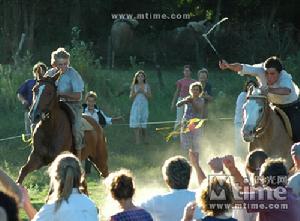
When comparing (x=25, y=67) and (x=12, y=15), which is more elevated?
(x=12, y=15)

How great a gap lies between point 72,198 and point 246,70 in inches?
216

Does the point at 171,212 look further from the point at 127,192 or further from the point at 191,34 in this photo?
the point at 191,34

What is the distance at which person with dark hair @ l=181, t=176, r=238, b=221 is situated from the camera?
→ 720cm

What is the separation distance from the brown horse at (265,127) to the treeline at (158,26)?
22423 millimetres

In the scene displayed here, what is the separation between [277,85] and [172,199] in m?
4.88

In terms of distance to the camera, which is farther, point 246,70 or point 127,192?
point 246,70

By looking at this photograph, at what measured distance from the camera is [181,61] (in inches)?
1487

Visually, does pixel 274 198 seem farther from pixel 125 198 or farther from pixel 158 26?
pixel 158 26

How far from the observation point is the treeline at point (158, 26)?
3616 cm

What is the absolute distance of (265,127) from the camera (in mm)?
12375

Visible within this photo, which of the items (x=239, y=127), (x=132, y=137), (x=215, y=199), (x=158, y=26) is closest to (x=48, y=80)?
(x=239, y=127)

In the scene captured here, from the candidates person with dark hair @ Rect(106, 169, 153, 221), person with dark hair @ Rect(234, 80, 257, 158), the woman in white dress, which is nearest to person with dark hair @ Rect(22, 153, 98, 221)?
person with dark hair @ Rect(106, 169, 153, 221)

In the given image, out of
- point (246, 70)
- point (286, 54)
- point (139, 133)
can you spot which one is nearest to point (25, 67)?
point (139, 133)
